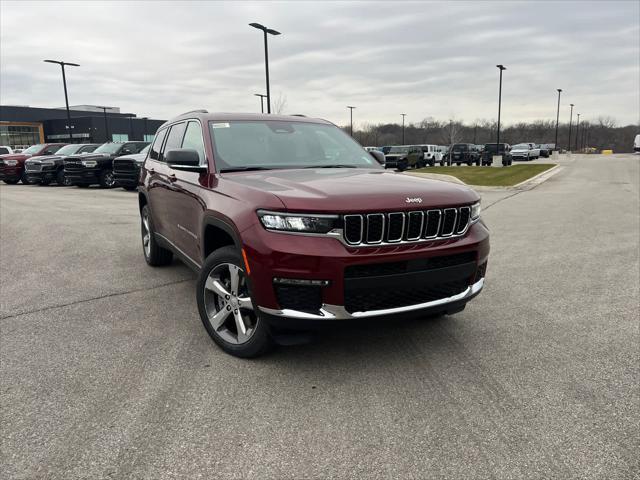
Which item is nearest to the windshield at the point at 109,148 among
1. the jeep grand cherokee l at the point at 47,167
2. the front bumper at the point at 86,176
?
the front bumper at the point at 86,176

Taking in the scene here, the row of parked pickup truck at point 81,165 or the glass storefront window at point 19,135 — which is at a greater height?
the glass storefront window at point 19,135

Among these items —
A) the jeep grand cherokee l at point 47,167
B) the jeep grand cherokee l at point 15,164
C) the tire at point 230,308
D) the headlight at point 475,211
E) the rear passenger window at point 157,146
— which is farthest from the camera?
the jeep grand cherokee l at point 15,164

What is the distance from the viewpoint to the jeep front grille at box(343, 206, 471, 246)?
3166 mm

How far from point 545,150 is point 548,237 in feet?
198

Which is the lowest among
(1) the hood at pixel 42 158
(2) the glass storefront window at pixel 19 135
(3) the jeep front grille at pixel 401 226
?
(3) the jeep front grille at pixel 401 226

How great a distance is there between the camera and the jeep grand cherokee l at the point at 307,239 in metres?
3.13

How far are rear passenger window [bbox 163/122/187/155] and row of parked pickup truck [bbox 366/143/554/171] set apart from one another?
944 inches

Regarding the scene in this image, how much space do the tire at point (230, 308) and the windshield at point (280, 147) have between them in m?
0.90

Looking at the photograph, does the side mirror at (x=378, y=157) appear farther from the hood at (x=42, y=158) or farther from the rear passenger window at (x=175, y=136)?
the hood at (x=42, y=158)

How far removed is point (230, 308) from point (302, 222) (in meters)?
1.01

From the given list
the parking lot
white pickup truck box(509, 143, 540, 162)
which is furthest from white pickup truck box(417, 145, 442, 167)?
the parking lot

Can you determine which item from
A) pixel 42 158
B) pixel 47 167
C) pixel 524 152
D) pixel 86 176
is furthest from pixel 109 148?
pixel 524 152

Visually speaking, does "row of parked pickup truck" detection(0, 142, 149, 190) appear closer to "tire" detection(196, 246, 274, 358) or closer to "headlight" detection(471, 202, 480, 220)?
"tire" detection(196, 246, 274, 358)

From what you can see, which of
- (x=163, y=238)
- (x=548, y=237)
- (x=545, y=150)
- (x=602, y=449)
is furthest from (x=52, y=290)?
Answer: (x=545, y=150)
